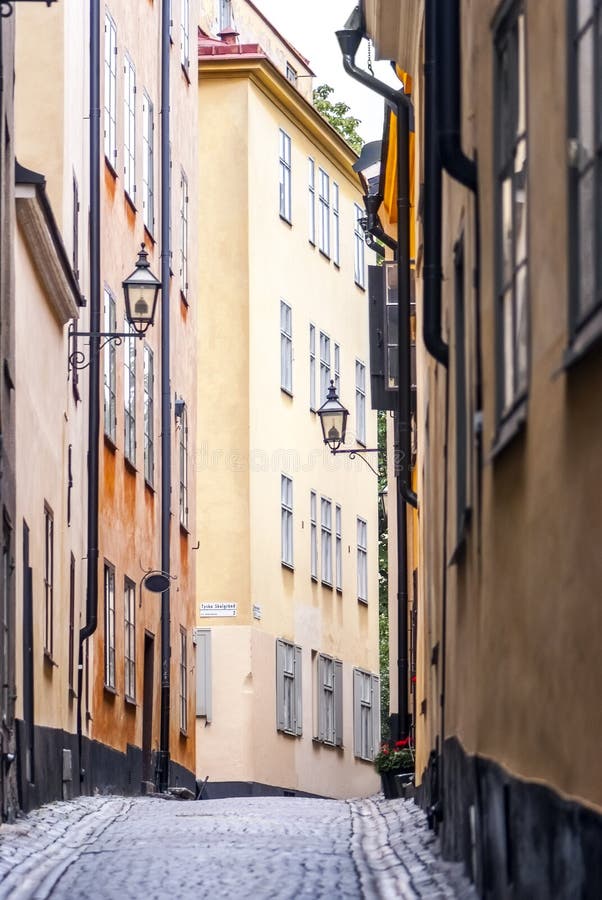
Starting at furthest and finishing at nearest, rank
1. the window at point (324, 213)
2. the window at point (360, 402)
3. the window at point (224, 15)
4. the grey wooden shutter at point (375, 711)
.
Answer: the grey wooden shutter at point (375, 711), the window at point (360, 402), the window at point (224, 15), the window at point (324, 213)

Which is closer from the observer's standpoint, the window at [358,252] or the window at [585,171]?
the window at [585,171]

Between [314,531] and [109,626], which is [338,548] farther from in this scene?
[109,626]

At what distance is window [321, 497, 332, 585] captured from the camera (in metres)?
38.0

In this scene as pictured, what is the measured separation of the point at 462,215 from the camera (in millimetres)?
9703

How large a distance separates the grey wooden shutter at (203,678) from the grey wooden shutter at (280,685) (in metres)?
1.78

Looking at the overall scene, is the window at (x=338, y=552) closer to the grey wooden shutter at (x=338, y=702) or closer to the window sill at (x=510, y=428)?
the grey wooden shutter at (x=338, y=702)

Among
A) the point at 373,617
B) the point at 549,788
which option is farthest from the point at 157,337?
the point at 549,788

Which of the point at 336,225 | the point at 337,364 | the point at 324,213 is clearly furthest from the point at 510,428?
the point at 336,225

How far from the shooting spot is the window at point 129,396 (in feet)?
76.9

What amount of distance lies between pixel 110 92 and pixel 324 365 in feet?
53.7

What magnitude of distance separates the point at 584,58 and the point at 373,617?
35712 mm

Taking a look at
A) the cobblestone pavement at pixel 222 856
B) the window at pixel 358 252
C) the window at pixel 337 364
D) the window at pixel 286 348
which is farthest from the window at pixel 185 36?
the cobblestone pavement at pixel 222 856

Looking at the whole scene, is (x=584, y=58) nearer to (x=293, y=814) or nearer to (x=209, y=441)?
(x=293, y=814)

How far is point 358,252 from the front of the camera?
4194 cm
